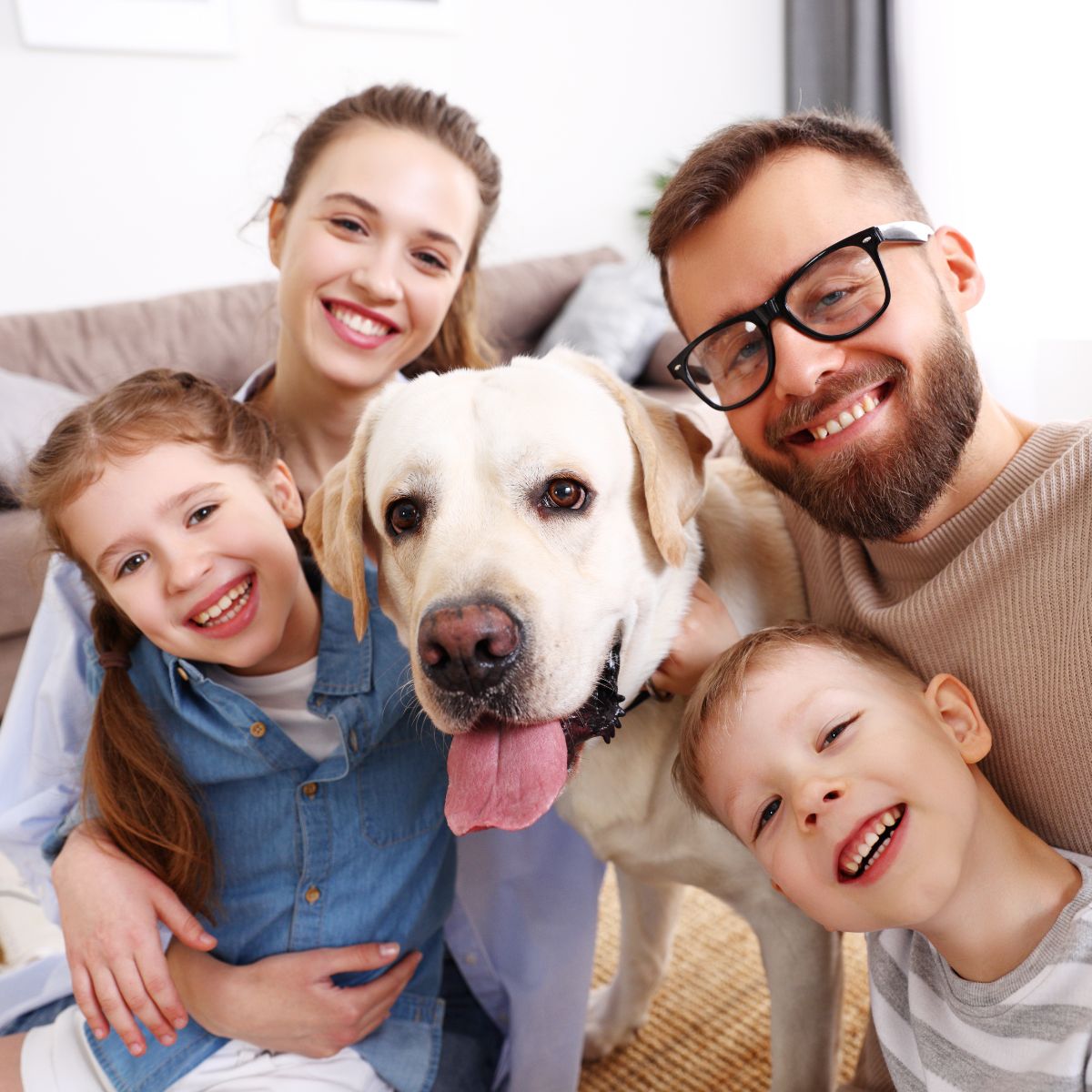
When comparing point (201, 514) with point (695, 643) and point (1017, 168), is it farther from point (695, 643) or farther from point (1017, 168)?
point (1017, 168)

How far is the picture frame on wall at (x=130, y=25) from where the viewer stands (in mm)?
4172

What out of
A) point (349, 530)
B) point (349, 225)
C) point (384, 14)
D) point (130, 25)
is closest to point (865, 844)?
point (349, 530)

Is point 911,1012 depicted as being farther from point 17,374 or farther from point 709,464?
point 17,374

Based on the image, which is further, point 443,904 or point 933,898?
point 443,904

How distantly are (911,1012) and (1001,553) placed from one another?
0.59 metres

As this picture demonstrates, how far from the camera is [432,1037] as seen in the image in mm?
1670

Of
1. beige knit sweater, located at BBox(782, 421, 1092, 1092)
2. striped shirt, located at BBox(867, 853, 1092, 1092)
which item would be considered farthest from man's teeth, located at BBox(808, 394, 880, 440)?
striped shirt, located at BBox(867, 853, 1092, 1092)

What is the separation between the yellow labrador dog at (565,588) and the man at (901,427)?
17 centimetres

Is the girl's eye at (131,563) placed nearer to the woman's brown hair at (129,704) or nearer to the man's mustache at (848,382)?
the woman's brown hair at (129,704)

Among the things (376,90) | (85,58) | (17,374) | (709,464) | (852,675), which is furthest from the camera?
(85,58)

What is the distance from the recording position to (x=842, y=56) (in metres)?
5.42

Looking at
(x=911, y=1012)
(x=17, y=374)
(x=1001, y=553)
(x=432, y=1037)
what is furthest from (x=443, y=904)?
(x=17, y=374)

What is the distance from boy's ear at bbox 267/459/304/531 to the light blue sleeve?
1.30 ft

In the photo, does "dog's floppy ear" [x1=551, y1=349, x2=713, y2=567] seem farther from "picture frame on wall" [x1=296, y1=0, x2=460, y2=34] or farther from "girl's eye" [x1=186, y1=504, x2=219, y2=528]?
"picture frame on wall" [x1=296, y1=0, x2=460, y2=34]
